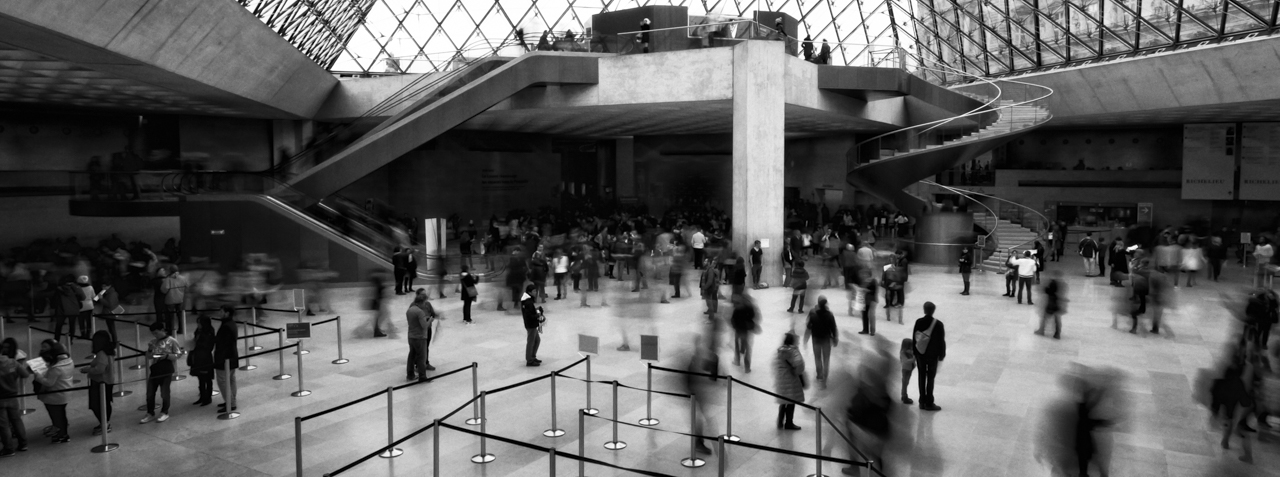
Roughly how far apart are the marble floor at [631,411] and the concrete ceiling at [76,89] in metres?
5.00

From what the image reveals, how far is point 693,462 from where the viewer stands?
8.09 meters

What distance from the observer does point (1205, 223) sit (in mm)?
30656

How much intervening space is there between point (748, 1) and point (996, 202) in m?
18.5

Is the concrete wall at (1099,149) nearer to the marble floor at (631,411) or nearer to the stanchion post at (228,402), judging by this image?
the marble floor at (631,411)

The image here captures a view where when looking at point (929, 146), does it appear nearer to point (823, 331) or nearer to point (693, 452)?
point (823, 331)

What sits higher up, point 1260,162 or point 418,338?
point 1260,162

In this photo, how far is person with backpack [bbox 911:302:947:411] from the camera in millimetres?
9578

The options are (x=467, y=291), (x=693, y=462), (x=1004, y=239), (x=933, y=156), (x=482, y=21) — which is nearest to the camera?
(x=693, y=462)

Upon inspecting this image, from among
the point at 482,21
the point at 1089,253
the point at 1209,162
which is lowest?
the point at 1089,253

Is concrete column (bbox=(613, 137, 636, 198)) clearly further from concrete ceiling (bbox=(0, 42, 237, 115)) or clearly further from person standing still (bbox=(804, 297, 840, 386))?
person standing still (bbox=(804, 297, 840, 386))

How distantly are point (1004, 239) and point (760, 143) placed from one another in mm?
10171

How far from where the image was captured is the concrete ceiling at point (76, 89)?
16.5 m

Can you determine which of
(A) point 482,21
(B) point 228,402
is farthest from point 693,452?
(A) point 482,21

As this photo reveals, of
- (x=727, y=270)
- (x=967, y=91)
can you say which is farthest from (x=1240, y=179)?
(x=727, y=270)
